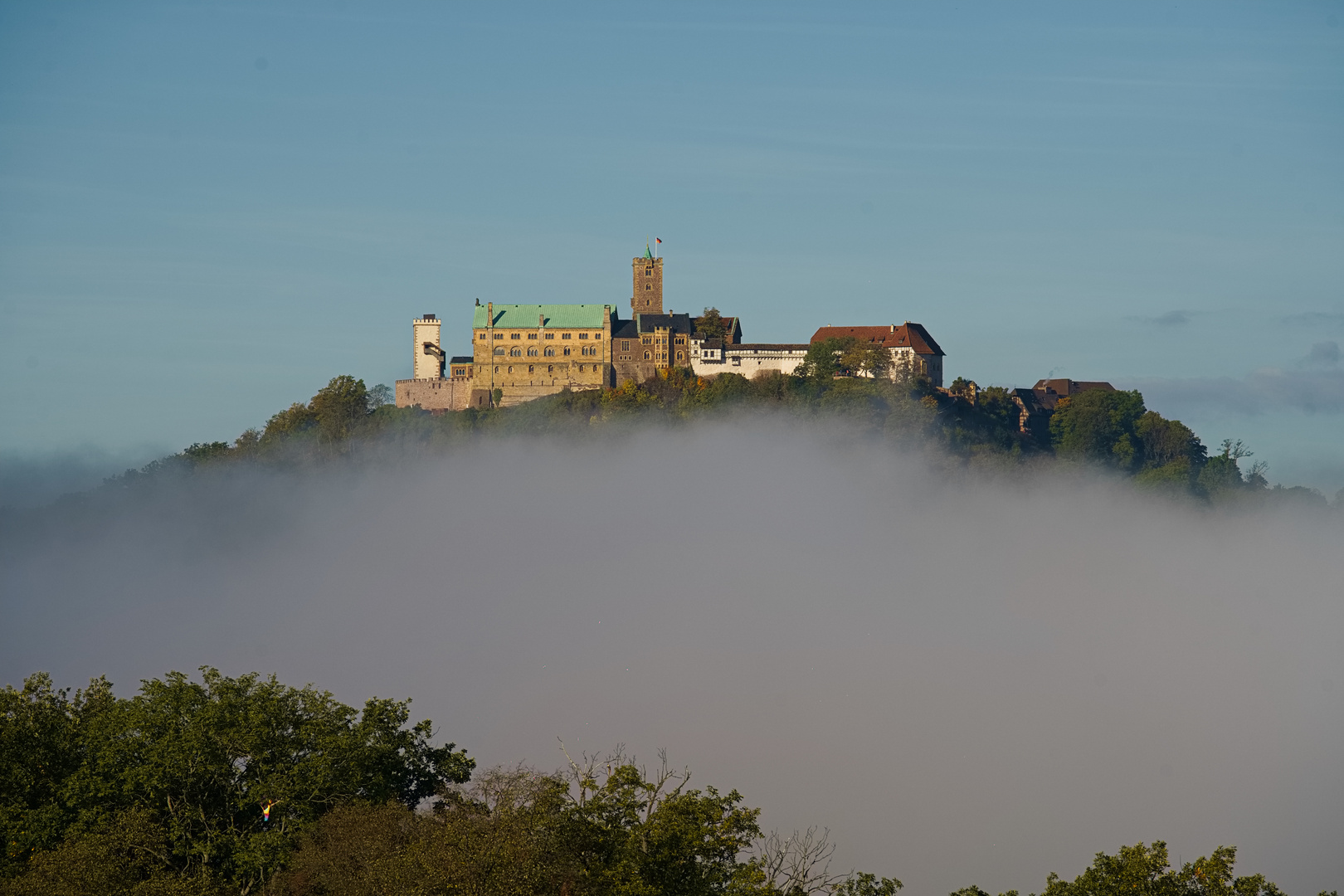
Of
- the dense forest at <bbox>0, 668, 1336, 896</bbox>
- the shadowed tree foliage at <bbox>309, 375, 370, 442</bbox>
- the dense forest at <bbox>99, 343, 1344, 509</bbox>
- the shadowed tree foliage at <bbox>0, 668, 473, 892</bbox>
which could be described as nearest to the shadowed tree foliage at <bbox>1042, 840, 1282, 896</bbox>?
the dense forest at <bbox>0, 668, 1336, 896</bbox>

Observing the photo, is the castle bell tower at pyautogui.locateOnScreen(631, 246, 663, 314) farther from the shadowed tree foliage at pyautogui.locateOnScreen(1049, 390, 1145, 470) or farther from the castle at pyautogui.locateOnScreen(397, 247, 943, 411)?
the shadowed tree foliage at pyautogui.locateOnScreen(1049, 390, 1145, 470)

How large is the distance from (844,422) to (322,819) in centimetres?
9140

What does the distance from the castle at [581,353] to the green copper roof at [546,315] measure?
63mm

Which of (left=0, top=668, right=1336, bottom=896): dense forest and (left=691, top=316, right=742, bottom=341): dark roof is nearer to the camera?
(left=0, top=668, right=1336, bottom=896): dense forest

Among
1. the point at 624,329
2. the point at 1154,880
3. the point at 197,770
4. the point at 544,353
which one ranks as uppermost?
the point at 624,329

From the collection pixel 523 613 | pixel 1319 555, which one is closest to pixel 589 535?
pixel 523 613

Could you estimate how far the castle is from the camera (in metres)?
125

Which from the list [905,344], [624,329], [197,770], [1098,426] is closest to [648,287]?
[624,329]

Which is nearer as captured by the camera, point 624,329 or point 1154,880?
point 1154,880

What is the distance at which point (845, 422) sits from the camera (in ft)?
425

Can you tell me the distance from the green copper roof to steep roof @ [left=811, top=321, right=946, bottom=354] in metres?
16.6

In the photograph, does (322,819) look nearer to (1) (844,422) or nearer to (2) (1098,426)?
(1) (844,422)

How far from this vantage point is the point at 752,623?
144 metres

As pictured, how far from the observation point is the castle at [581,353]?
12525 cm
